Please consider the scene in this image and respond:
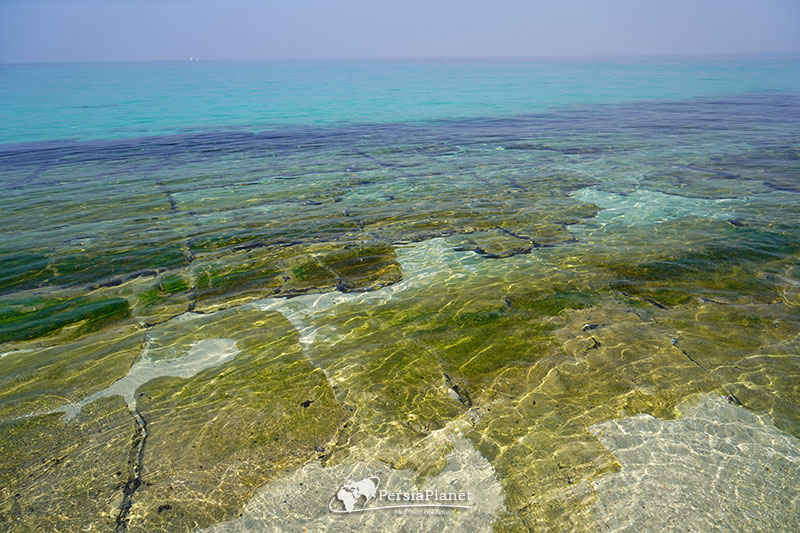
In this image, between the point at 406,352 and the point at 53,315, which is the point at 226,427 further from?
the point at 53,315

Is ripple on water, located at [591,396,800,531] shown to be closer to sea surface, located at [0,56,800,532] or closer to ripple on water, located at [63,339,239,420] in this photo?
sea surface, located at [0,56,800,532]

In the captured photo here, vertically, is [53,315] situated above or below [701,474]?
below

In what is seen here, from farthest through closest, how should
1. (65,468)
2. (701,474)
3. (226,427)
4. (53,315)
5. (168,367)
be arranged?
(53,315) < (168,367) < (226,427) < (65,468) < (701,474)

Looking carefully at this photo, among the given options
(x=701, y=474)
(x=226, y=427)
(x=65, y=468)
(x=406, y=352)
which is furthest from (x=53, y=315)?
(x=701, y=474)

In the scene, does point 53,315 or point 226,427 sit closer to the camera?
point 226,427

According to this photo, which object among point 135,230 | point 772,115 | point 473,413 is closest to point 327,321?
point 473,413

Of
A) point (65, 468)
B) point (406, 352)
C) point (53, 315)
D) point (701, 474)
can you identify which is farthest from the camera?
point (53, 315)

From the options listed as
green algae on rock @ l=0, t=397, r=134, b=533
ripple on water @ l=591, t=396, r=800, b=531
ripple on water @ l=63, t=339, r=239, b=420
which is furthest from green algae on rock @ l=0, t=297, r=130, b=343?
ripple on water @ l=591, t=396, r=800, b=531

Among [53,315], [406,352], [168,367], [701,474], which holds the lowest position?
[53,315]

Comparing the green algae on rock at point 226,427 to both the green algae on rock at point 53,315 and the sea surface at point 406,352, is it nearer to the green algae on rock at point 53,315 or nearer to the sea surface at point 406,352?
the sea surface at point 406,352
